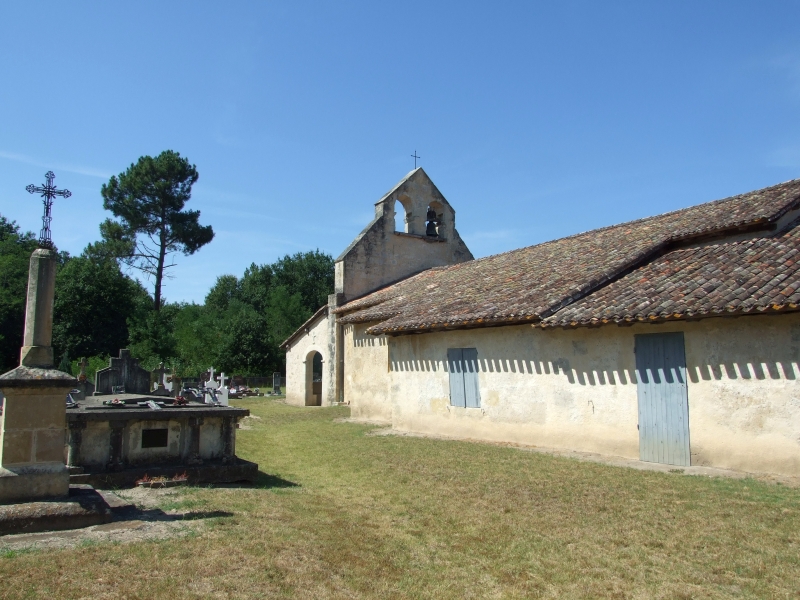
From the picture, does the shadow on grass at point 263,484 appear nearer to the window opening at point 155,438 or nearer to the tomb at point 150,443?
the tomb at point 150,443

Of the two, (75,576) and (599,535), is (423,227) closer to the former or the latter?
(599,535)

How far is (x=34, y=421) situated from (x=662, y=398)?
30.2ft

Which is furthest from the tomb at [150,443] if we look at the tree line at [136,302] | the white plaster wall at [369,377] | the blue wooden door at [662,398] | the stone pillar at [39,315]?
the tree line at [136,302]

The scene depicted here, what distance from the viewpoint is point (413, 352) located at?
15.5m

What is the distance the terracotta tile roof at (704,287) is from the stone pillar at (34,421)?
8062 millimetres

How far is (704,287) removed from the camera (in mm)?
10227

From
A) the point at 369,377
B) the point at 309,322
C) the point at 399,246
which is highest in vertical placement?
the point at 399,246

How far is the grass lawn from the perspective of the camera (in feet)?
15.0

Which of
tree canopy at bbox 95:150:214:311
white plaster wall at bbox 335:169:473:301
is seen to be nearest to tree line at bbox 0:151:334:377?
tree canopy at bbox 95:150:214:311

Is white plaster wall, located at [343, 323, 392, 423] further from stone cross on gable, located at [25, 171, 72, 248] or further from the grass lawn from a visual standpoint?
stone cross on gable, located at [25, 171, 72, 248]

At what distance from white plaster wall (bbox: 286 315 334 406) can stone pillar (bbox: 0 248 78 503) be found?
17.1 meters

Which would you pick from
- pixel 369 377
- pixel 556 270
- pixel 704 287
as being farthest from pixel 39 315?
pixel 369 377

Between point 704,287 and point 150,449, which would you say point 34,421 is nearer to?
point 150,449

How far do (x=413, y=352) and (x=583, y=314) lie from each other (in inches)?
220
